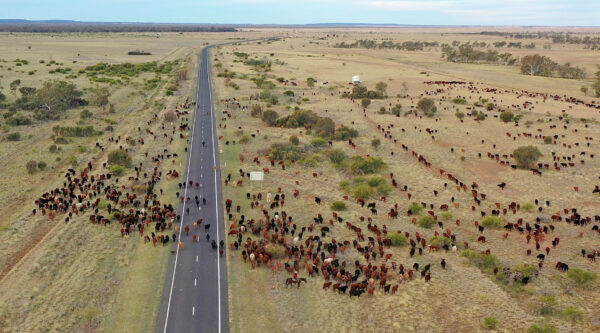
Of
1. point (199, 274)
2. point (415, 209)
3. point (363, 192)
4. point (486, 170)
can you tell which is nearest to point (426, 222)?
point (415, 209)

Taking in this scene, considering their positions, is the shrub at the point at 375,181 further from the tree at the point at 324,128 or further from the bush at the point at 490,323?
the bush at the point at 490,323

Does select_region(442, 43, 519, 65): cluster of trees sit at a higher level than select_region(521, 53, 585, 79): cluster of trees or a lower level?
higher

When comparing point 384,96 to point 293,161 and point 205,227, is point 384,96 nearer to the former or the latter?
point 293,161

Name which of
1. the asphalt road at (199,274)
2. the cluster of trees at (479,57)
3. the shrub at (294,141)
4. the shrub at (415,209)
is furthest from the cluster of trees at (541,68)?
the asphalt road at (199,274)

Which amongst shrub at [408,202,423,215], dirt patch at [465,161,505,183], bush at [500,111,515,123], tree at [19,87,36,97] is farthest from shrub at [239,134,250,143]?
tree at [19,87,36,97]

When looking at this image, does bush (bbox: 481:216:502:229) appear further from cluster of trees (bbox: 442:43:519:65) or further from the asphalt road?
cluster of trees (bbox: 442:43:519:65)

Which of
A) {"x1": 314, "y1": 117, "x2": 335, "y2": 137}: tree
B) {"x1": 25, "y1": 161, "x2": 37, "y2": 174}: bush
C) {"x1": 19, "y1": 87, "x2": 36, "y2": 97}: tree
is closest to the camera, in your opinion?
{"x1": 25, "y1": 161, "x2": 37, "y2": 174}: bush

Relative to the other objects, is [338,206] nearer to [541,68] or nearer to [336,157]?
[336,157]
